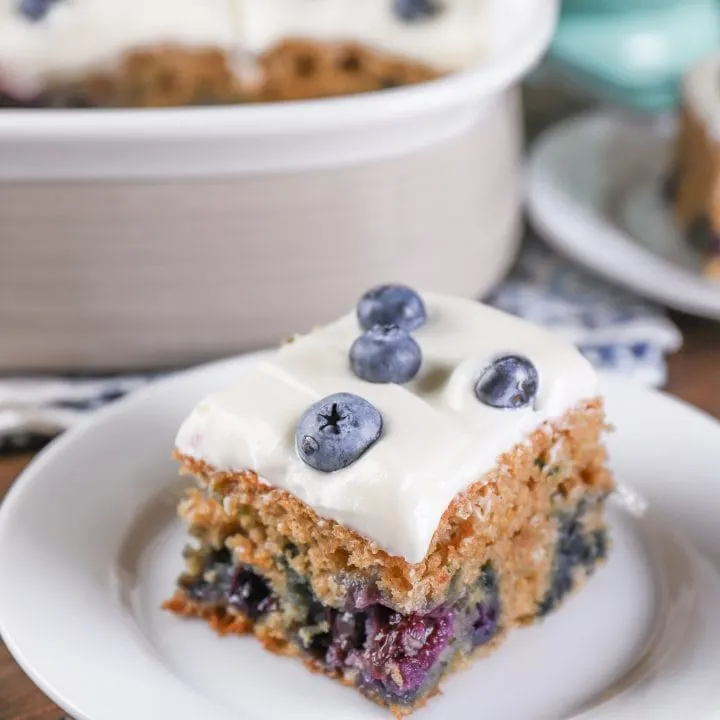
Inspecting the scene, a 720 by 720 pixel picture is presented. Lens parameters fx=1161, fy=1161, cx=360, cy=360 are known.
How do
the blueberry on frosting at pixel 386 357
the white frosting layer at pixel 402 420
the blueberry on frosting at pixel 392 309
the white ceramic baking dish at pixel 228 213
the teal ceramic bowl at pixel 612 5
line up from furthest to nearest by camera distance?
the teal ceramic bowl at pixel 612 5 → the white ceramic baking dish at pixel 228 213 → the blueberry on frosting at pixel 392 309 → the blueberry on frosting at pixel 386 357 → the white frosting layer at pixel 402 420

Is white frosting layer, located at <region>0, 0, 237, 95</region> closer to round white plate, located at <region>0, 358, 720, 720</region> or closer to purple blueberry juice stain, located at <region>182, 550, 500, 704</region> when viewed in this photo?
round white plate, located at <region>0, 358, 720, 720</region>

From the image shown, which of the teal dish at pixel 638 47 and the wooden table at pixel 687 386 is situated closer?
the wooden table at pixel 687 386

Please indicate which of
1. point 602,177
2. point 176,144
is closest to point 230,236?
point 176,144

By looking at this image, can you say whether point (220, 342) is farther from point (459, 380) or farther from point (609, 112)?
point (609, 112)

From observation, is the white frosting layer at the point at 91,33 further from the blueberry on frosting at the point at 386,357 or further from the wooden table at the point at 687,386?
the blueberry on frosting at the point at 386,357

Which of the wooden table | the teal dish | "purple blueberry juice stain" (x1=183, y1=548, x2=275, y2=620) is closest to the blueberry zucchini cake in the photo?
"purple blueberry juice stain" (x1=183, y1=548, x2=275, y2=620)

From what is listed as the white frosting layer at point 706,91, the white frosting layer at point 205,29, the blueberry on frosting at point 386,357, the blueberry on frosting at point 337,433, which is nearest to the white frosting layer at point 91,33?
the white frosting layer at point 205,29

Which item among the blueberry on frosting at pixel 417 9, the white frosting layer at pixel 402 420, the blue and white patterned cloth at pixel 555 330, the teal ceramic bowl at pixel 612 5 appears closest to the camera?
the white frosting layer at pixel 402 420
